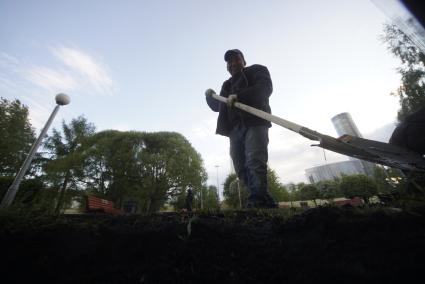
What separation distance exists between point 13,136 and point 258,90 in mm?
20381

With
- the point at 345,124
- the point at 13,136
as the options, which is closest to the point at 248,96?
the point at 13,136

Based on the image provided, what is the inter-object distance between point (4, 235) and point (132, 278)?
3.43 feet

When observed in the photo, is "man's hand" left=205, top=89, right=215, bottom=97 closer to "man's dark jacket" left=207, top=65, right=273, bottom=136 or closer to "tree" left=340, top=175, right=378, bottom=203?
"man's dark jacket" left=207, top=65, right=273, bottom=136

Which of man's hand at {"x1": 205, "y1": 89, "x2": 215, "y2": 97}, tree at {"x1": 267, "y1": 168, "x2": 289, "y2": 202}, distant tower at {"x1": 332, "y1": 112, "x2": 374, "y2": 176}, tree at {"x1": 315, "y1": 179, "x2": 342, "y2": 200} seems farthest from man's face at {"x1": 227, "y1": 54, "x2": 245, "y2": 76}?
distant tower at {"x1": 332, "y1": 112, "x2": 374, "y2": 176}

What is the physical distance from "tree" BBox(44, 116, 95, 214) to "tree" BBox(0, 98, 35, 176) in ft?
8.52

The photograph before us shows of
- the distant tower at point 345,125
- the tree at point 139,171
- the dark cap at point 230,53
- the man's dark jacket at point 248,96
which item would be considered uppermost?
the distant tower at point 345,125

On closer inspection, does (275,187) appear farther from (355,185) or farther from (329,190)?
(329,190)

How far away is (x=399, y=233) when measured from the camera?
3.60 feet

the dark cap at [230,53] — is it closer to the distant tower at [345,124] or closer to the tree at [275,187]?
the tree at [275,187]

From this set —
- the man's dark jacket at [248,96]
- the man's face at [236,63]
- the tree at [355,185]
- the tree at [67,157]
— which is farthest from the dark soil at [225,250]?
the tree at [355,185]

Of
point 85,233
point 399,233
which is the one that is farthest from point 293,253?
point 85,233

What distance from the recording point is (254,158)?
10.5 feet

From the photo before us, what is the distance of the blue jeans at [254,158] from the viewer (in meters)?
3.05

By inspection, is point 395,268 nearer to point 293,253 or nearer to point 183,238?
point 293,253
